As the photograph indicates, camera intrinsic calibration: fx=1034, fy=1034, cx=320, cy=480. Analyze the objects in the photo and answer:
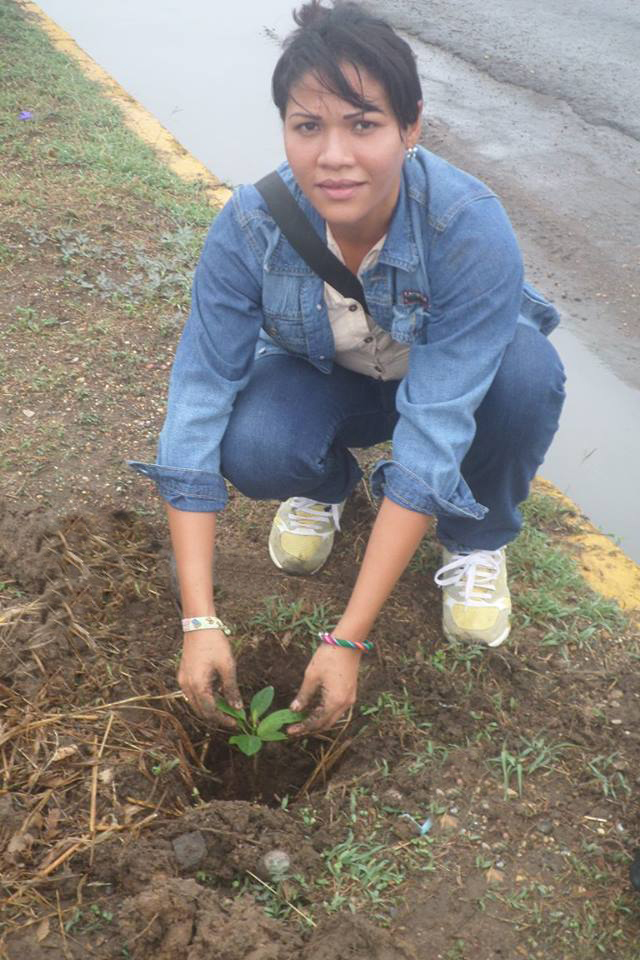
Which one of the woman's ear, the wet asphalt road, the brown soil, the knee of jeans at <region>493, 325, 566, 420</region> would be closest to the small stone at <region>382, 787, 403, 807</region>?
the brown soil

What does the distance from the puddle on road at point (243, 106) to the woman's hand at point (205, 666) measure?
1.45 m

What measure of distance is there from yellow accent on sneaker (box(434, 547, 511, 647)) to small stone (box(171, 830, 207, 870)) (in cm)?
82

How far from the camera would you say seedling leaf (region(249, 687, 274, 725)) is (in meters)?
2.19

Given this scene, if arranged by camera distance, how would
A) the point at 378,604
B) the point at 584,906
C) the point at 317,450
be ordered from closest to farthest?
the point at 584,906 → the point at 378,604 → the point at 317,450

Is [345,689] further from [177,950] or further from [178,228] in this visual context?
[178,228]

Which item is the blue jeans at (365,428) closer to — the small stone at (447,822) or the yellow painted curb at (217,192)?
the yellow painted curb at (217,192)

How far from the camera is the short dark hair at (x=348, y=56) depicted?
1.83 metres

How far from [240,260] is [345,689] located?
35.4 inches

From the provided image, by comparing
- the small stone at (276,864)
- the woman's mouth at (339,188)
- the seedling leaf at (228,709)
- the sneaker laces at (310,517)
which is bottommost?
the small stone at (276,864)

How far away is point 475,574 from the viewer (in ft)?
8.26

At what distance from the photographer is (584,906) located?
1912mm

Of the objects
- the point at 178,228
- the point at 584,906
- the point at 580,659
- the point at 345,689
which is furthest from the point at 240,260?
the point at 178,228

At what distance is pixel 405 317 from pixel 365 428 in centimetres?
51

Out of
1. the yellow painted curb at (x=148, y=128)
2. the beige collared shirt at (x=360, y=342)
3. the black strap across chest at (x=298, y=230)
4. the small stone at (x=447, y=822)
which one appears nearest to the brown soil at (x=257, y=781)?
the small stone at (x=447, y=822)
